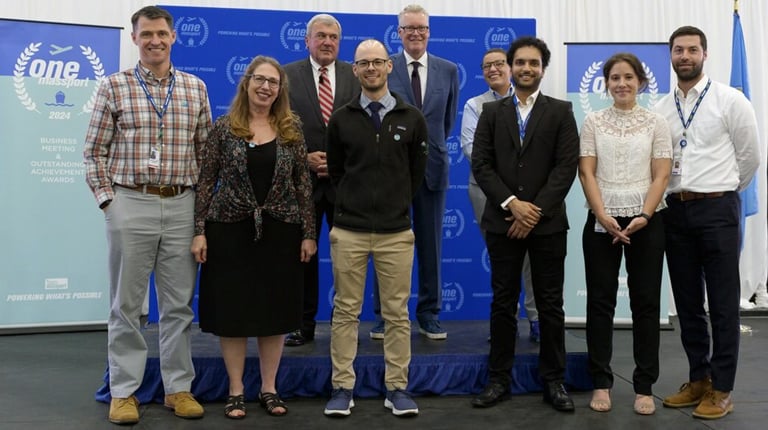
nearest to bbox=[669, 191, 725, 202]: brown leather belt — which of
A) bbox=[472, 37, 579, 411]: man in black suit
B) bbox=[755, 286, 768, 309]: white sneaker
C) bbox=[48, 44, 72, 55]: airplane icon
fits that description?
bbox=[472, 37, 579, 411]: man in black suit

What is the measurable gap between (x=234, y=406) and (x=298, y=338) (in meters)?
0.65

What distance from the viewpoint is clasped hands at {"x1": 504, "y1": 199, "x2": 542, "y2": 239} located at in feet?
10.5

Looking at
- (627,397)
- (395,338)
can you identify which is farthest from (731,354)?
(395,338)

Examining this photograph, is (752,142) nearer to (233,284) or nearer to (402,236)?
(402,236)

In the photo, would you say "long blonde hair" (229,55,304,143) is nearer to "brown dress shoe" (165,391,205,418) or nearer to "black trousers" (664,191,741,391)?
"brown dress shoe" (165,391,205,418)

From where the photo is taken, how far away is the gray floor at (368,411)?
125 inches

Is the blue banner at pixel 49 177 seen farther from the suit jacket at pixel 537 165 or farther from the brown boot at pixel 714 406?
the brown boot at pixel 714 406

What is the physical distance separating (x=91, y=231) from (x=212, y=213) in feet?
9.06

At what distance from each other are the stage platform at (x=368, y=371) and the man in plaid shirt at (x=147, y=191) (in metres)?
0.24

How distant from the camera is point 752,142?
10.8ft

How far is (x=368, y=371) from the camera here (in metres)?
3.60

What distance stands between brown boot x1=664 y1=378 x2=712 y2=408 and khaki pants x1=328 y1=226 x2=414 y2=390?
1.28 m

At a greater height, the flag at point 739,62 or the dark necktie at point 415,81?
the flag at point 739,62

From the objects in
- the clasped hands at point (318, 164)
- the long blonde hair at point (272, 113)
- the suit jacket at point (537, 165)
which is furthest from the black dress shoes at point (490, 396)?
the long blonde hair at point (272, 113)
